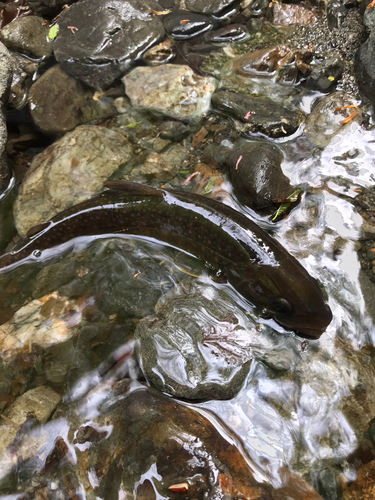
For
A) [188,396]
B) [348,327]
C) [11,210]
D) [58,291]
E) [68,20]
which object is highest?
[68,20]

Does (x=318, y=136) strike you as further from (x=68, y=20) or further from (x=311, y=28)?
(x=68, y=20)

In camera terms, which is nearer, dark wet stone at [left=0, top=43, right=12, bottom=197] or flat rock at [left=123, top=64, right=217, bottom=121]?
dark wet stone at [left=0, top=43, right=12, bottom=197]

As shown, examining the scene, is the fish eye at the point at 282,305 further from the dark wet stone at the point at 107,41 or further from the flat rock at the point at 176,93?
the dark wet stone at the point at 107,41

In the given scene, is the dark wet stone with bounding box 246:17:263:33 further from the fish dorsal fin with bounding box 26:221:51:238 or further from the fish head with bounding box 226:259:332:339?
the fish dorsal fin with bounding box 26:221:51:238

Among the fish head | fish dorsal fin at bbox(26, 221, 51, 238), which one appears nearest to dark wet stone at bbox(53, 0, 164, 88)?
fish dorsal fin at bbox(26, 221, 51, 238)

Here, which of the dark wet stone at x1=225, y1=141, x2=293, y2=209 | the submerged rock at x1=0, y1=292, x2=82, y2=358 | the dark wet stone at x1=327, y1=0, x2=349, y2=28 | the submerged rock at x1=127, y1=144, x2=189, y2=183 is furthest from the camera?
the dark wet stone at x1=327, y1=0, x2=349, y2=28

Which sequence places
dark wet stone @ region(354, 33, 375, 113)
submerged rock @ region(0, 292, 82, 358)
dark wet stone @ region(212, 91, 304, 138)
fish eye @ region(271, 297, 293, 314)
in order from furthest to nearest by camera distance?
dark wet stone @ region(212, 91, 304, 138) < dark wet stone @ region(354, 33, 375, 113) < submerged rock @ region(0, 292, 82, 358) < fish eye @ region(271, 297, 293, 314)

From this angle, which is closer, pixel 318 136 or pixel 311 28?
pixel 318 136

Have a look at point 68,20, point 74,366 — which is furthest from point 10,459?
point 68,20
